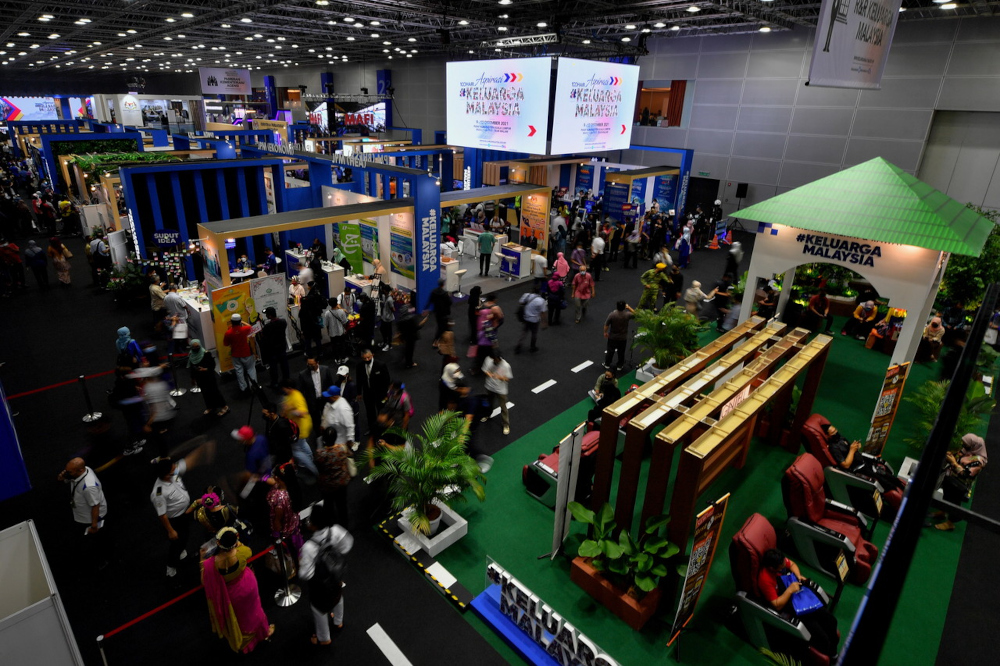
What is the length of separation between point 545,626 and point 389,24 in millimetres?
21509

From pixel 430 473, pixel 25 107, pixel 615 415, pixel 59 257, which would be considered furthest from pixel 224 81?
pixel 615 415

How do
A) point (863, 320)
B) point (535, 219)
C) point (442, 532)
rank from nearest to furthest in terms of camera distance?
1. point (442, 532)
2. point (863, 320)
3. point (535, 219)

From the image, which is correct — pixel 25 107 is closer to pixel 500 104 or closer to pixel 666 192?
pixel 500 104

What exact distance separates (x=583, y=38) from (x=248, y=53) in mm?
21634

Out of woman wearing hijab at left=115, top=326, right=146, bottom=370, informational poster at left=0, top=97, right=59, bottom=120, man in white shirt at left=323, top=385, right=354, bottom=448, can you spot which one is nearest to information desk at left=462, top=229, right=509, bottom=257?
woman wearing hijab at left=115, top=326, right=146, bottom=370

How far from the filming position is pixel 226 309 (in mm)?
8977

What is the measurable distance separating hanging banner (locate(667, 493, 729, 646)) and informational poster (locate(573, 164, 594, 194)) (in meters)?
19.6

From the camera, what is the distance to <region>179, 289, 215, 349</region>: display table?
9.31 metres

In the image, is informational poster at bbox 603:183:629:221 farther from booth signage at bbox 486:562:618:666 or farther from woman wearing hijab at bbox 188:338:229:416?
booth signage at bbox 486:562:618:666

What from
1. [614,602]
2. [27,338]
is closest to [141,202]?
[27,338]

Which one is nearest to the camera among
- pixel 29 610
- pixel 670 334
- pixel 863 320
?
pixel 29 610

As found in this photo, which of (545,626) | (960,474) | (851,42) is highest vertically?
(851,42)

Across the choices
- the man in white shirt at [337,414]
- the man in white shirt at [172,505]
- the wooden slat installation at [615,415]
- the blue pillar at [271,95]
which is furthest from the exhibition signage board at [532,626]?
the blue pillar at [271,95]

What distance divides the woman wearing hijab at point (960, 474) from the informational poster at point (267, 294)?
31.9ft
